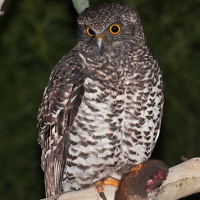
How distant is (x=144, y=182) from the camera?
14.3ft

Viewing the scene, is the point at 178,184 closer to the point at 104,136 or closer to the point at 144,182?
the point at 144,182

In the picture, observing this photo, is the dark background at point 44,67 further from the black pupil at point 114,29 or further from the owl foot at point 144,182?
the owl foot at point 144,182

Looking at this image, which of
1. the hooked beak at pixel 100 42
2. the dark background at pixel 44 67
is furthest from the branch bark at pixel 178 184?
the dark background at pixel 44 67

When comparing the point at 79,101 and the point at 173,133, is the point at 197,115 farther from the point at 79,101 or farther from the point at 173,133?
the point at 79,101

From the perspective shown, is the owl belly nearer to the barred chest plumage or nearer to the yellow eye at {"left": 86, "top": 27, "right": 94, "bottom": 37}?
the barred chest plumage

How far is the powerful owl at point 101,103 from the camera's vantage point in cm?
513

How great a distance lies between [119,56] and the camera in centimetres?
528

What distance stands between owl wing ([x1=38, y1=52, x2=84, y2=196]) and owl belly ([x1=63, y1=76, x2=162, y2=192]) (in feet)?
0.15

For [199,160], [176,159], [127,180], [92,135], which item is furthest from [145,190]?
[176,159]

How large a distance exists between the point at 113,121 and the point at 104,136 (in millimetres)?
116

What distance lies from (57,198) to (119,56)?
1152mm

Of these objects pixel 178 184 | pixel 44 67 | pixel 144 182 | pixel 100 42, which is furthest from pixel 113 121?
pixel 44 67

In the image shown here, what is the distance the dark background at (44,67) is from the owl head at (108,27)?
2.10 m

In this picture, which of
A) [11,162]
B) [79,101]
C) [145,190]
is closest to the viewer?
[145,190]
